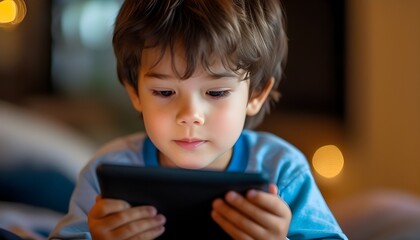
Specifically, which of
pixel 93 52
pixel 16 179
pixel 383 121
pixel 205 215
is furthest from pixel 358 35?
pixel 205 215

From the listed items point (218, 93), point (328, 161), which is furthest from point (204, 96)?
point (328, 161)

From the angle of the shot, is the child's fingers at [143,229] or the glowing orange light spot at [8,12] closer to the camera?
the child's fingers at [143,229]

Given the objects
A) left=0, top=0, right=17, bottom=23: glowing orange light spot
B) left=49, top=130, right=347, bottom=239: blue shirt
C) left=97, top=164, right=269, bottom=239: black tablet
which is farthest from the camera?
left=0, top=0, right=17, bottom=23: glowing orange light spot

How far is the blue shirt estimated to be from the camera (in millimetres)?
993

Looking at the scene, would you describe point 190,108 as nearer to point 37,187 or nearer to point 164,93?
point 164,93

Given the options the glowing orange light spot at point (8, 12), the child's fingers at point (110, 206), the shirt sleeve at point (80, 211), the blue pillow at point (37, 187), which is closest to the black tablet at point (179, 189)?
the child's fingers at point (110, 206)

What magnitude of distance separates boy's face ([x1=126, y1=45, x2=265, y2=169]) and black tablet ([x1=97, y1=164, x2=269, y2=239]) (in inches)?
5.2

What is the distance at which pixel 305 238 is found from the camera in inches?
38.5

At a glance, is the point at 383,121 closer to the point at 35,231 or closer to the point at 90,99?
the point at 90,99

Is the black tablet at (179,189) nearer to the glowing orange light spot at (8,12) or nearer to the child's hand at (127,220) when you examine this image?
the child's hand at (127,220)

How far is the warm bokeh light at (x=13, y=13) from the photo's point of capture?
293cm

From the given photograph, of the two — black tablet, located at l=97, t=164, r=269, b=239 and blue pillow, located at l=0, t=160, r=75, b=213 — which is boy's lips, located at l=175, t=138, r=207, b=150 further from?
blue pillow, located at l=0, t=160, r=75, b=213

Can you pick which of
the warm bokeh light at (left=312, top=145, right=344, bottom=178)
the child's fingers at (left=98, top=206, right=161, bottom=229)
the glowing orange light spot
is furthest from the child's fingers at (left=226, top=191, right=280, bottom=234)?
the glowing orange light spot

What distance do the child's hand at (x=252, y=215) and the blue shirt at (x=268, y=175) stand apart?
0.16m
